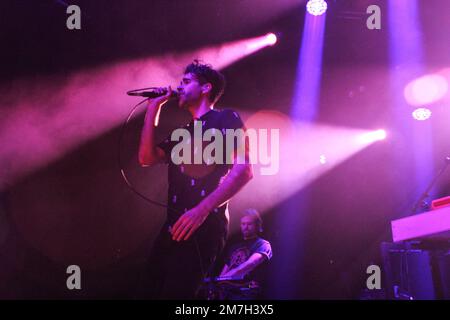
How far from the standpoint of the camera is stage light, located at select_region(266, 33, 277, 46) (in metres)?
4.18

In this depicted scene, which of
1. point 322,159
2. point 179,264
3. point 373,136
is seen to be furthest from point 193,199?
point 373,136

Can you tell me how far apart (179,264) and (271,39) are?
295 centimetres

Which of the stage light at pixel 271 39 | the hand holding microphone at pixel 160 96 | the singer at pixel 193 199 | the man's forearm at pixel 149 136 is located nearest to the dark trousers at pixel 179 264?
the singer at pixel 193 199

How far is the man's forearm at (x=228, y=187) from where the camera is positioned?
1928 millimetres

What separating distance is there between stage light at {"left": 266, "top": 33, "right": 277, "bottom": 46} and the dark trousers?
2.74 m

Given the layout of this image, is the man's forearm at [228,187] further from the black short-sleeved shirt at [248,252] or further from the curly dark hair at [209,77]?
the black short-sleeved shirt at [248,252]

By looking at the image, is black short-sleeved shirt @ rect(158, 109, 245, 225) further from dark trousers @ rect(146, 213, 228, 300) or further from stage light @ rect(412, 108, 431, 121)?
stage light @ rect(412, 108, 431, 121)

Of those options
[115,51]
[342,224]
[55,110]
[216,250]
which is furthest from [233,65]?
[216,250]

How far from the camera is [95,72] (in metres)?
3.72

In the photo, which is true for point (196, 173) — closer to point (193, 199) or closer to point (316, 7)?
point (193, 199)

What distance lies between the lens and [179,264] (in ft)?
6.12

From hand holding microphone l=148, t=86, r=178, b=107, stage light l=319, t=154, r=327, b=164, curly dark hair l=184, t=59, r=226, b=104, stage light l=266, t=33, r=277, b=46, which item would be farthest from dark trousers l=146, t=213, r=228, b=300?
stage light l=319, t=154, r=327, b=164

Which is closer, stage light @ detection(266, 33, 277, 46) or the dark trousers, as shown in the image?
the dark trousers

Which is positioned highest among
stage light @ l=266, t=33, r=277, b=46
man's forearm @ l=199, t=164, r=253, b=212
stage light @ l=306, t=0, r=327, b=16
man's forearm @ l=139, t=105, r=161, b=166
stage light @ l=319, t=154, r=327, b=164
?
stage light @ l=306, t=0, r=327, b=16
